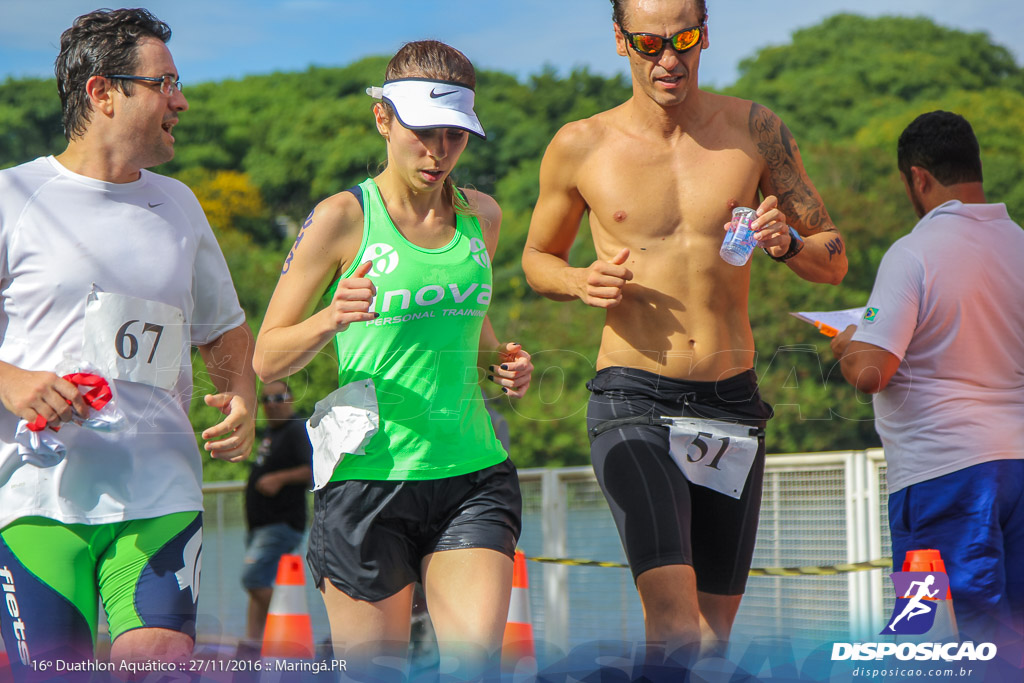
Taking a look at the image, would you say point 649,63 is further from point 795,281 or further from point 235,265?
point 235,265

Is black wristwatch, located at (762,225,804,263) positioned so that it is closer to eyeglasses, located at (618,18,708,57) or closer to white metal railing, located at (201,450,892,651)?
eyeglasses, located at (618,18,708,57)

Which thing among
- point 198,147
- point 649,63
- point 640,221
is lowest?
point 640,221

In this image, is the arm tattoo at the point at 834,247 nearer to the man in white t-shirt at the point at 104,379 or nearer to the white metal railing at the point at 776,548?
the man in white t-shirt at the point at 104,379

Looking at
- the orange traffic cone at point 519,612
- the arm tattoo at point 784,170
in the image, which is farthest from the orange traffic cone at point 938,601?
the orange traffic cone at point 519,612

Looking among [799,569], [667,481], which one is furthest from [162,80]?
[799,569]

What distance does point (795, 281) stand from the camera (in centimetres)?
2566

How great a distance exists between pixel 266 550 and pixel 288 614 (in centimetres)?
269

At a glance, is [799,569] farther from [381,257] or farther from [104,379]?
[104,379]

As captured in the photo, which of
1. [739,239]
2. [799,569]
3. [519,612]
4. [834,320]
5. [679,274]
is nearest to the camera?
[739,239]

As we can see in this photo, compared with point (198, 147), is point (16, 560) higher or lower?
lower

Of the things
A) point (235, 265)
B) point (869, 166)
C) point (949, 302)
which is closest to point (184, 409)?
point (949, 302)

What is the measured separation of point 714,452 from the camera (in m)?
3.65

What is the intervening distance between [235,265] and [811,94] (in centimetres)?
1947

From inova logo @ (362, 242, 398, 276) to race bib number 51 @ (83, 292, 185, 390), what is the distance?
0.56 meters
